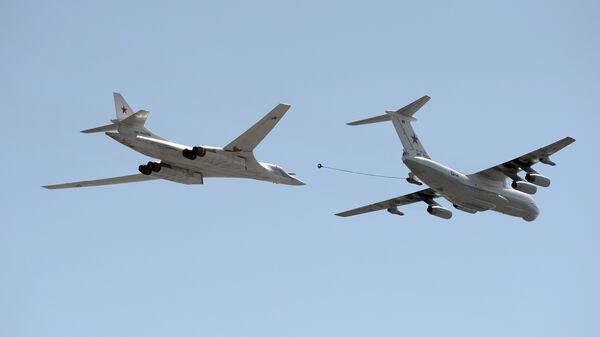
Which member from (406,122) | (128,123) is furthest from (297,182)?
(128,123)

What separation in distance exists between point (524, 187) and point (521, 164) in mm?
1152

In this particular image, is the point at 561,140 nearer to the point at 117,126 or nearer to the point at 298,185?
the point at 298,185

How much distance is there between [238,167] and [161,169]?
357 centimetres

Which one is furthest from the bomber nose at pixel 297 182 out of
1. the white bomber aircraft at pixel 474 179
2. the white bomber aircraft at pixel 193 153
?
the white bomber aircraft at pixel 474 179

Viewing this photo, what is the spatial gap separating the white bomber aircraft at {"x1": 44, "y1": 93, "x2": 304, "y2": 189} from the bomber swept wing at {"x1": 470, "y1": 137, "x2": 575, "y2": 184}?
9605 millimetres

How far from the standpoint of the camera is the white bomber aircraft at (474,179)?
48281mm

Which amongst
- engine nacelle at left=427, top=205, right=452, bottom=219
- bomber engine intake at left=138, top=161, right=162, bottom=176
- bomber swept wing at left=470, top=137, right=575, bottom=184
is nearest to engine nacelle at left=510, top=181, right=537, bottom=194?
bomber swept wing at left=470, top=137, right=575, bottom=184

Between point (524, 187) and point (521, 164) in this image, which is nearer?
point (524, 187)

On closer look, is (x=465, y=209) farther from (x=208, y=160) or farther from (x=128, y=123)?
(x=128, y=123)

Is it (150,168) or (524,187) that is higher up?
(524,187)

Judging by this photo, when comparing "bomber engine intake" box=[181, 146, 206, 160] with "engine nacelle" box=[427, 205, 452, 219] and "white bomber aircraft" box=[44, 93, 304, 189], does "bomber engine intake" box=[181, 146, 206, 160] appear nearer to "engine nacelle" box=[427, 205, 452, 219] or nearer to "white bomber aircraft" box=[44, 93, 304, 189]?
"white bomber aircraft" box=[44, 93, 304, 189]

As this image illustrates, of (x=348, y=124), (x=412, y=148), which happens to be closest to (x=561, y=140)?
(x=412, y=148)

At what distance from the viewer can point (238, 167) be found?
4622 centimetres

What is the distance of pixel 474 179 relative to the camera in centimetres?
5038
